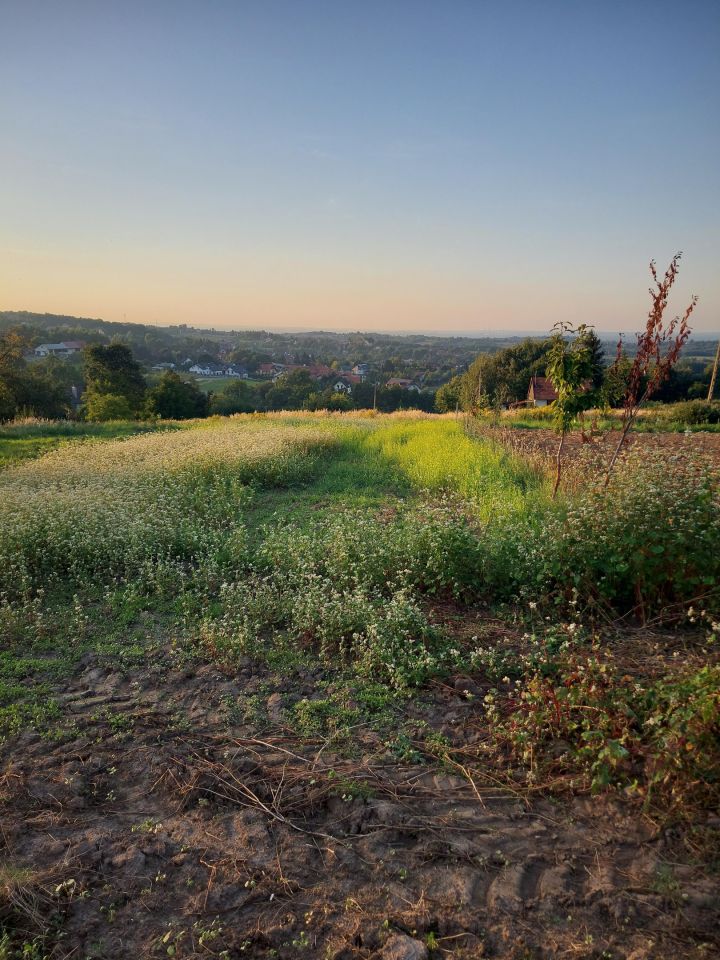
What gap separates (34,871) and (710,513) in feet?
19.2

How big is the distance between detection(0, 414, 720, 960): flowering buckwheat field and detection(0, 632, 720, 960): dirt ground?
13 mm

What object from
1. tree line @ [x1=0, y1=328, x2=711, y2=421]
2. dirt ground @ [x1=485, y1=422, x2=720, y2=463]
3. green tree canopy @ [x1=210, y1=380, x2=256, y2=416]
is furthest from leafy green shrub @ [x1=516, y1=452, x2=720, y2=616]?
green tree canopy @ [x1=210, y1=380, x2=256, y2=416]

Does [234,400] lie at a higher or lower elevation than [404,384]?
lower

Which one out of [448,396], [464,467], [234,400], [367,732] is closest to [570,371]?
[464,467]

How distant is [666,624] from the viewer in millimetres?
5113

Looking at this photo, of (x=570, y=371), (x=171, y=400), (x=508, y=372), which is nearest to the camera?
(x=570, y=371)

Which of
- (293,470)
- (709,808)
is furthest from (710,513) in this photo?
(293,470)

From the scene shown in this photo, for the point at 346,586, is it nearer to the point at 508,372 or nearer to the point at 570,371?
the point at 570,371

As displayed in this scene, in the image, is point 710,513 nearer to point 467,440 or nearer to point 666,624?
point 666,624

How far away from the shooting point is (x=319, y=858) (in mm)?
2770

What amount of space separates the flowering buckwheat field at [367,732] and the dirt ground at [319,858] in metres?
0.01

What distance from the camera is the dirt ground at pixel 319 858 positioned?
2350 millimetres

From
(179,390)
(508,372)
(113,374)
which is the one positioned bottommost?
(179,390)

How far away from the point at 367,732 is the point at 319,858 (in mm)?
1024
